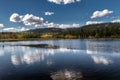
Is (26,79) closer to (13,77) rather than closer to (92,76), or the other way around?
(13,77)

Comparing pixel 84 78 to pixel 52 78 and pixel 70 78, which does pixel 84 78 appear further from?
pixel 52 78

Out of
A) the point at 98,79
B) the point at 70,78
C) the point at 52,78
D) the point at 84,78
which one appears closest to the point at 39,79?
the point at 52,78

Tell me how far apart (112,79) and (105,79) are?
0.77m

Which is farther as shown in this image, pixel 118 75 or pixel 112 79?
pixel 118 75

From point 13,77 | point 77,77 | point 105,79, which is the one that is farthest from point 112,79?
point 13,77

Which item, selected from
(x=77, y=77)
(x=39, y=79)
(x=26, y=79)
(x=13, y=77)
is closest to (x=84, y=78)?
(x=77, y=77)

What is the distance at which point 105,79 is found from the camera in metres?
21.8

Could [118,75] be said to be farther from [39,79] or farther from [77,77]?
[39,79]

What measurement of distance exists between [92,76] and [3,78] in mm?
10974

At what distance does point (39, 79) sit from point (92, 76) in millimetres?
6430

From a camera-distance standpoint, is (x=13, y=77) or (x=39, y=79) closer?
(x=39, y=79)

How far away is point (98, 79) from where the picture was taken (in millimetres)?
21875

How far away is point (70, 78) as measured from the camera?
22516 mm

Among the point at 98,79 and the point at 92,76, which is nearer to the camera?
the point at 98,79
